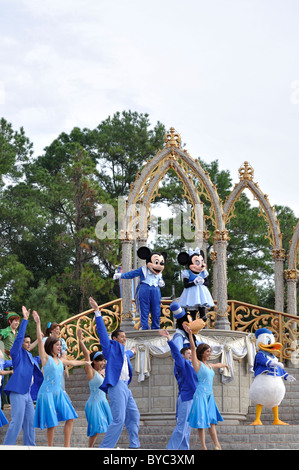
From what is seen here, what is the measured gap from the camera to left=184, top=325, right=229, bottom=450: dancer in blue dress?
10.9 meters

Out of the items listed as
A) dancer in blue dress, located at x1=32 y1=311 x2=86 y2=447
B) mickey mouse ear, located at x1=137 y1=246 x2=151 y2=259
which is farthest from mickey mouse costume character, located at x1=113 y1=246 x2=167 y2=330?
dancer in blue dress, located at x1=32 y1=311 x2=86 y2=447

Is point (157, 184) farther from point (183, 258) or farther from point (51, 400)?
point (51, 400)

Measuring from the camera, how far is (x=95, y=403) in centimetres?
1151

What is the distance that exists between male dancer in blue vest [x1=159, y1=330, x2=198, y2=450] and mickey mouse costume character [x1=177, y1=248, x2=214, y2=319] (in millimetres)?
3279

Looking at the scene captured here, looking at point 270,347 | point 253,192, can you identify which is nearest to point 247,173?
point 253,192

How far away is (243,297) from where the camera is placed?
3048 cm

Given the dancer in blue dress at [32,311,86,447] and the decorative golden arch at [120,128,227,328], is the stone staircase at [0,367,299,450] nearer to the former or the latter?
the dancer in blue dress at [32,311,86,447]

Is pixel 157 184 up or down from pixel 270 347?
up

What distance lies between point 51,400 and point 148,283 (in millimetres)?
4902

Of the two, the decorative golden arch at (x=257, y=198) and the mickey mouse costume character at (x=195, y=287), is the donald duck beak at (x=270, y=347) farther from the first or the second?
the decorative golden arch at (x=257, y=198)

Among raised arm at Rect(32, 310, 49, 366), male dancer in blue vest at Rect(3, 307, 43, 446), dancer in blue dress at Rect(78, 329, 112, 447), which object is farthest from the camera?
dancer in blue dress at Rect(78, 329, 112, 447)

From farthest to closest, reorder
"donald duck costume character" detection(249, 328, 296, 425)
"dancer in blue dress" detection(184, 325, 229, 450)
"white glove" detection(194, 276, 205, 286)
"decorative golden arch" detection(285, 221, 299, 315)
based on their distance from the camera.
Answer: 1. "decorative golden arch" detection(285, 221, 299, 315)
2. "white glove" detection(194, 276, 205, 286)
3. "donald duck costume character" detection(249, 328, 296, 425)
4. "dancer in blue dress" detection(184, 325, 229, 450)
